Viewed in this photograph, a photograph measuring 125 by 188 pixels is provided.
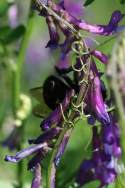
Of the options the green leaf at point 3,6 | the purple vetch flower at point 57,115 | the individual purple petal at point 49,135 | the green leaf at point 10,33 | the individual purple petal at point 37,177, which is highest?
the green leaf at point 3,6

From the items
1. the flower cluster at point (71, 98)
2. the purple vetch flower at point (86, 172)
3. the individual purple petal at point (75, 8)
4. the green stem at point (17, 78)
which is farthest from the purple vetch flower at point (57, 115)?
the individual purple petal at point (75, 8)

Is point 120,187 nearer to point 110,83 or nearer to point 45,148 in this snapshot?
point 45,148

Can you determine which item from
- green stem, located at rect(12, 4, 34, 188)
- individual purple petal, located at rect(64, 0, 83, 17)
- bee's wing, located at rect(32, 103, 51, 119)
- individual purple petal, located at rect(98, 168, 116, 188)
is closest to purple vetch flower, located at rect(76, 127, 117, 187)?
individual purple petal, located at rect(98, 168, 116, 188)

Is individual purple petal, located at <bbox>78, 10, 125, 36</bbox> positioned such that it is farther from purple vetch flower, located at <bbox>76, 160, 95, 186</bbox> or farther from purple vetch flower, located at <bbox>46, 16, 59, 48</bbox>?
purple vetch flower, located at <bbox>76, 160, 95, 186</bbox>

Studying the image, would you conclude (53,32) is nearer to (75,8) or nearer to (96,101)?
(96,101)

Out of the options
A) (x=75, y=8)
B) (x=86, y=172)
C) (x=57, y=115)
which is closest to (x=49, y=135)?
(x=57, y=115)

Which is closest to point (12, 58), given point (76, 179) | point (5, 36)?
point (5, 36)

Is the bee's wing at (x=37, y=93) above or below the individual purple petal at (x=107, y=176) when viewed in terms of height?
above

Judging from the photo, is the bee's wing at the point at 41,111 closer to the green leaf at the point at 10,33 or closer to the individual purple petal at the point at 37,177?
the individual purple petal at the point at 37,177
